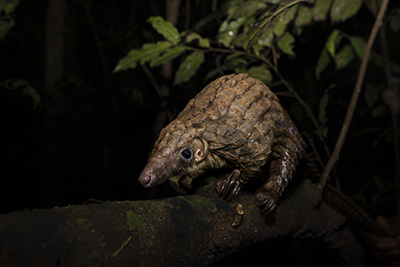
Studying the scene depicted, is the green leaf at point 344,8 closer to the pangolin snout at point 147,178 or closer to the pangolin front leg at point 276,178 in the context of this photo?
the pangolin front leg at point 276,178

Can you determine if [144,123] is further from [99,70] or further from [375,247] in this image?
[375,247]

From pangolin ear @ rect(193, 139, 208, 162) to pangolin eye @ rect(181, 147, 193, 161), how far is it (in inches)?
1.0

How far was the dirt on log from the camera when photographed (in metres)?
0.84

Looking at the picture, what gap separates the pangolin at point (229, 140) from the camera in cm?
164

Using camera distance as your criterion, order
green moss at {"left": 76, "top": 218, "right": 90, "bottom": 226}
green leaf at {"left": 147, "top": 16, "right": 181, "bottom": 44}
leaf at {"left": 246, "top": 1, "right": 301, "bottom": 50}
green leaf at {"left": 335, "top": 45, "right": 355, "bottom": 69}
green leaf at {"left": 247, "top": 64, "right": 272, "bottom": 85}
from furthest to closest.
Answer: green leaf at {"left": 335, "top": 45, "right": 355, "bottom": 69}
green leaf at {"left": 247, "top": 64, "right": 272, "bottom": 85}
green leaf at {"left": 147, "top": 16, "right": 181, "bottom": 44}
leaf at {"left": 246, "top": 1, "right": 301, "bottom": 50}
green moss at {"left": 76, "top": 218, "right": 90, "bottom": 226}

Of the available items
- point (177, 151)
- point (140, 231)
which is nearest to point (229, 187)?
point (177, 151)

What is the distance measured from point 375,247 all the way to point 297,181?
2.52ft

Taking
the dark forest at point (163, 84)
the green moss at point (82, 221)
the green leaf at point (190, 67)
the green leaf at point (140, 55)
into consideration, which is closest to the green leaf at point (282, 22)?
the dark forest at point (163, 84)

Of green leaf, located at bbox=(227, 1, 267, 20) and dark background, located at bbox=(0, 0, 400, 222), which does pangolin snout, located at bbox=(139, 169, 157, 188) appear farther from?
dark background, located at bbox=(0, 0, 400, 222)

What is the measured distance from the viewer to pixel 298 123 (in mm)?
3264

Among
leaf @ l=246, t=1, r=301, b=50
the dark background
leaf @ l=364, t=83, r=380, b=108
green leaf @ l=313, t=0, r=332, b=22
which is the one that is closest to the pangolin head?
leaf @ l=246, t=1, r=301, b=50

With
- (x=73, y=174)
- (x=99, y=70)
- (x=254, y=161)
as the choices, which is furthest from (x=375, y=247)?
(x=99, y=70)

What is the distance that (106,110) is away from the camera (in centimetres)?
692

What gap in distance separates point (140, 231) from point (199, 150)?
69 centimetres
